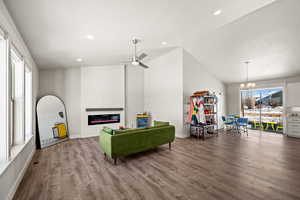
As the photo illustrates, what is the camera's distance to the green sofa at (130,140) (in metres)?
3.06

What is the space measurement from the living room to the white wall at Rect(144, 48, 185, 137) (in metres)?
0.05

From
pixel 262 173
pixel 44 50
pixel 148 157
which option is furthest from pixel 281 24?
pixel 44 50

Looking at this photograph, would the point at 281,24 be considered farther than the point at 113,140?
Yes

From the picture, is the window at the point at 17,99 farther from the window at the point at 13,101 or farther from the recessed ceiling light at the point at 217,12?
the recessed ceiling light at the point at 217,12

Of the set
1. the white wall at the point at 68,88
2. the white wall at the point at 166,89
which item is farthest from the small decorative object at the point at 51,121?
the white wall at the point at 166,89

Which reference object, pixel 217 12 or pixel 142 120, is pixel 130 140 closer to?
pixel 142 120

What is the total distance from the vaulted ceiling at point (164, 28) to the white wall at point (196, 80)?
54 centimetres

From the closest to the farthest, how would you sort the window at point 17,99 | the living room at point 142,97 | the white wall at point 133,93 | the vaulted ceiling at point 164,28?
the living room at point 142,97 → the vaulted ceiling at point 164,28 → the window at point 17,99 → the white wall at point 133,93

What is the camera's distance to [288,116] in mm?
5898

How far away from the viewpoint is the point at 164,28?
3477 millimetres

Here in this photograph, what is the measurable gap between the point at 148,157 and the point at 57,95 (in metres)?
4.46

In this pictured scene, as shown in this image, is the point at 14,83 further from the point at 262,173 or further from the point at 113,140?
the point at 262,173

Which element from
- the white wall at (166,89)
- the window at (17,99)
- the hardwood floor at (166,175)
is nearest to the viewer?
the hardwood floor at (166,175)

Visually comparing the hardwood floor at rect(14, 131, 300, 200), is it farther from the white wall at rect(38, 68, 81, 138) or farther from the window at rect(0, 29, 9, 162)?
the white wall at rect(38, 68, 81, 138)
